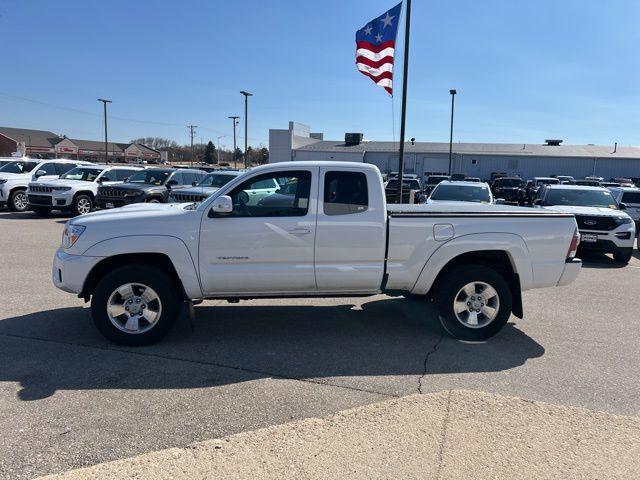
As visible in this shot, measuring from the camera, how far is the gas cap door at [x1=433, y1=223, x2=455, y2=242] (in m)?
5.34

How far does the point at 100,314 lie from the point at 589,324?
5.80 meters

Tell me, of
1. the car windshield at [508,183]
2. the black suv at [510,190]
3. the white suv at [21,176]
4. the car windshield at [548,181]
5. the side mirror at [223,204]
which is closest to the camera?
the side mirror at [223,204]

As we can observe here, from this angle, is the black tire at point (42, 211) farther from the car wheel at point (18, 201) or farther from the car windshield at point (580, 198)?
the car windshield at point (580, 198)

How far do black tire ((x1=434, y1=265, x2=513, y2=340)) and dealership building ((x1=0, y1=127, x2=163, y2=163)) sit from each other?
332 feet

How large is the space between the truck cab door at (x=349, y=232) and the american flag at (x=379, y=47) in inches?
331

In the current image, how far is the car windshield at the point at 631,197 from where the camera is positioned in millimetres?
16625

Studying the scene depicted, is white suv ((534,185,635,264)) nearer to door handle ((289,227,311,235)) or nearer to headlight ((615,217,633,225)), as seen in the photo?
headlight ((615,217,633,225))

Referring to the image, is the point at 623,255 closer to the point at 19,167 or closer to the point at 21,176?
the point at 21,176

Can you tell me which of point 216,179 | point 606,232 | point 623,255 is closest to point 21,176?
point 216,179

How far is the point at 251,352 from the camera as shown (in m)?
5.00

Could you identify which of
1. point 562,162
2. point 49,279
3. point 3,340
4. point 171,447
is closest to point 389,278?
point 171,447

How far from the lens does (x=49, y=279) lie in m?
7.84

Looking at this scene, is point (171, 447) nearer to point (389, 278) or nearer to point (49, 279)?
point (389, 278)

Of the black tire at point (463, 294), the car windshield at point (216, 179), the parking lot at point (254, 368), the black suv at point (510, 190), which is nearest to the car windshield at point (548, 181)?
the black suv at point (510, 190)
